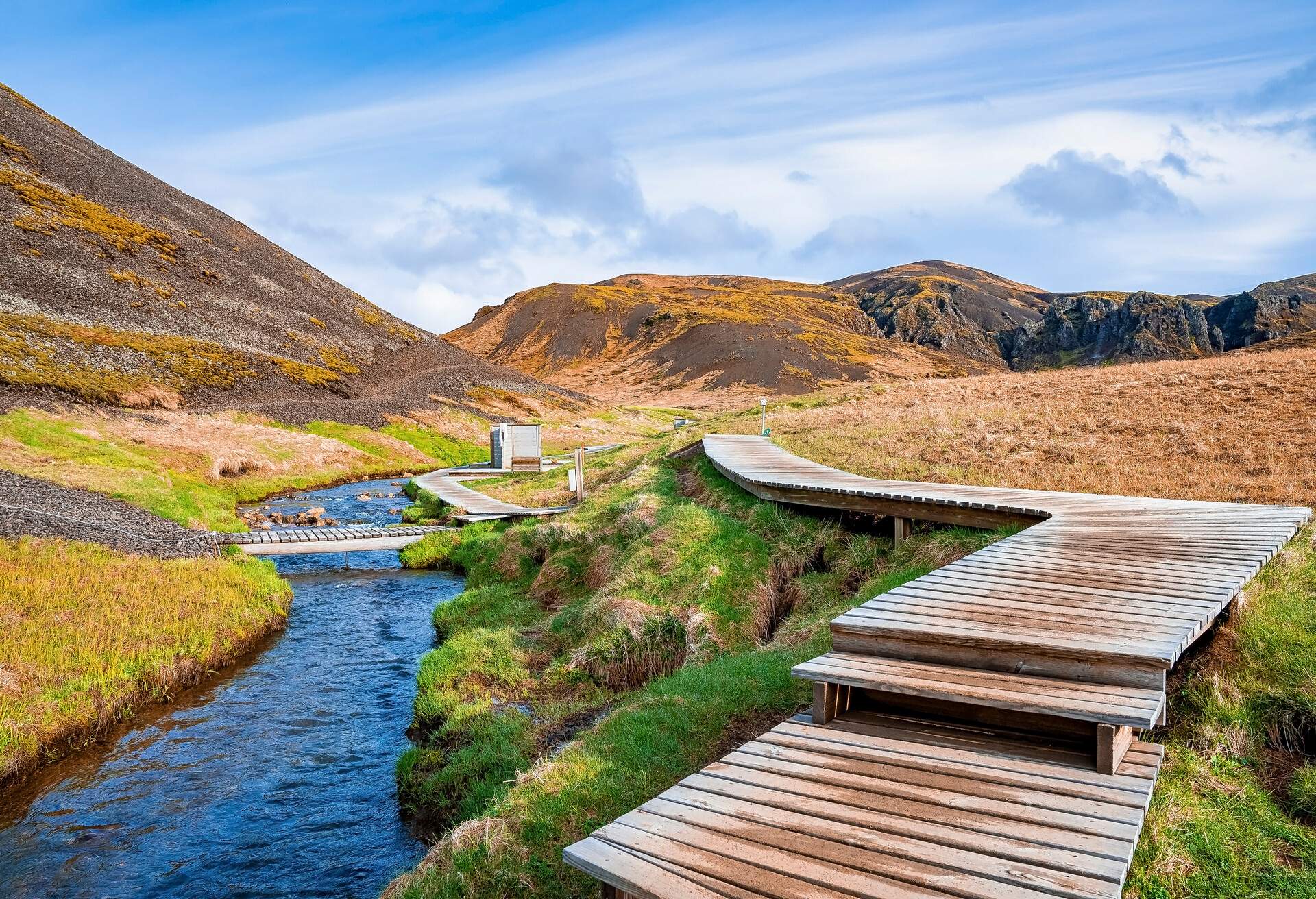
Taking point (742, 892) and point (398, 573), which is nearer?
point (742, 892)

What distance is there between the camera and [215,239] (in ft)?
224

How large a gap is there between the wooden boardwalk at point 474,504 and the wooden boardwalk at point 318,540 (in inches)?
72.8

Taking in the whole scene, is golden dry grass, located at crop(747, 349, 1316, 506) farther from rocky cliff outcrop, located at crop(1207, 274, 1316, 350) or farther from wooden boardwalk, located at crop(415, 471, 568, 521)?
rocky cliff outcrop, located at crop(1207, 274, 1316, 350)

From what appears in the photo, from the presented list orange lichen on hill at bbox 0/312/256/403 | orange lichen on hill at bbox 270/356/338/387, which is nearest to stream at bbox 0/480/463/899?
orange lichen on hill at bbox 0/312/256/403

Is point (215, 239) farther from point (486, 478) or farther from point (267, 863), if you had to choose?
point (267, 863)

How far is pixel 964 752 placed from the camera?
4715mm

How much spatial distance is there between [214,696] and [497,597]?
503cm

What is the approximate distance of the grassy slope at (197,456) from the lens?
77.2ft

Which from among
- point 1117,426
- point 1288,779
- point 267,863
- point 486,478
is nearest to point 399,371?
point 486,478

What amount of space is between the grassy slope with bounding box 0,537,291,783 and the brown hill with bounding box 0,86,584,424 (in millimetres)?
20170

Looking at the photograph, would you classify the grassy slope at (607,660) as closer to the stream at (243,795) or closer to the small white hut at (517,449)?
the stream at (243,795)

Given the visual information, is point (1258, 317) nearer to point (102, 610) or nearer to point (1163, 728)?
point (1163, 728)

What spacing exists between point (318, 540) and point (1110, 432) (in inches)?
712

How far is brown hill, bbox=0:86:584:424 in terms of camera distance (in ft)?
131
